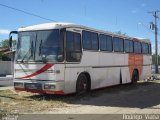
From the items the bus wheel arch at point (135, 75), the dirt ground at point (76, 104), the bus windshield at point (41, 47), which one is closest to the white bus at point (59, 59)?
the bus windshield at point (41, 47)

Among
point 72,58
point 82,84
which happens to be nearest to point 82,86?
point 82,84

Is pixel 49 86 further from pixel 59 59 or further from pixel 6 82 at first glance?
pixel 6 82

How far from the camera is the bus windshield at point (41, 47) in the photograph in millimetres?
14930

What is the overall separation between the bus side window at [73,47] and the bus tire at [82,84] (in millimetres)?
949

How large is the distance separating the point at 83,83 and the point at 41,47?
291 centimetres

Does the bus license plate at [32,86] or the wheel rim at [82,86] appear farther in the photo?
the wheel rim at [82,86]

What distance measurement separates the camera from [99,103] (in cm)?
1502

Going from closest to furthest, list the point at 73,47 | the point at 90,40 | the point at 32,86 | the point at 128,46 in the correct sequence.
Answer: the point at 32,86, the point at 73,47, the point at 90,40, the point at 128,46

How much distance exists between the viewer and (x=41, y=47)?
49.8ft

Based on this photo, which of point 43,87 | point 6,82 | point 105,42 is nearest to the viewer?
point 43,87

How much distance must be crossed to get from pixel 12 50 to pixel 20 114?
224 inches

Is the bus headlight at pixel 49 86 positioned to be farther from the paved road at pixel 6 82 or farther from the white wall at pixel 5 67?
the white wall at pixel 5 67

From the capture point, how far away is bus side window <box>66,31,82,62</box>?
1536 centimetres

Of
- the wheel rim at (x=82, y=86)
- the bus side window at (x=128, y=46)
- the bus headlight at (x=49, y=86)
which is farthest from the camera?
the bus side window at (x=128, y=46)
